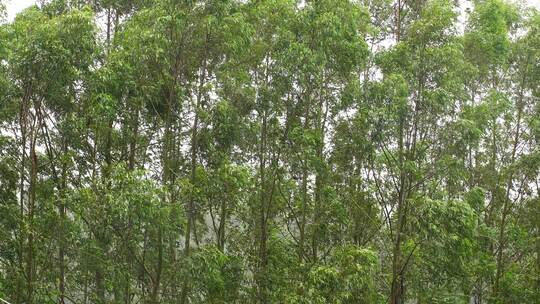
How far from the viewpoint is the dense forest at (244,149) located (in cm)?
799

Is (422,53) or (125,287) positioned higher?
(422,53)

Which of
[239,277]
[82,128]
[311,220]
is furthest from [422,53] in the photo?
[82,128]

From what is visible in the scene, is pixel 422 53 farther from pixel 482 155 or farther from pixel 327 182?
pixel 482 155

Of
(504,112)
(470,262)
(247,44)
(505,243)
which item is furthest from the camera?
(505,243)

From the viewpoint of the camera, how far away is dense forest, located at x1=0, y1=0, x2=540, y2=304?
7988 millimetres

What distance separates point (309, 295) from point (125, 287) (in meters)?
2.48

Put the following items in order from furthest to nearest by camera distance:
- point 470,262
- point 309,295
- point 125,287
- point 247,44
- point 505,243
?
1. point 505,243
2. point 470,262
3. point 247,44
4. point 125,287
5. point 309,295

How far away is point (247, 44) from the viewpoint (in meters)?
9.02

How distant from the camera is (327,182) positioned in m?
10.2

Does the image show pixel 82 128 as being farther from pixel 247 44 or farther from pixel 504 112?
pixel 504 112

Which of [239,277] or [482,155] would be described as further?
[482,155]

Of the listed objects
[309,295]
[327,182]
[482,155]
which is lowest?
[309,295]

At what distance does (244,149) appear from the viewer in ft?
33.5

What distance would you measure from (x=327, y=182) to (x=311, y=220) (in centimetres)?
72
